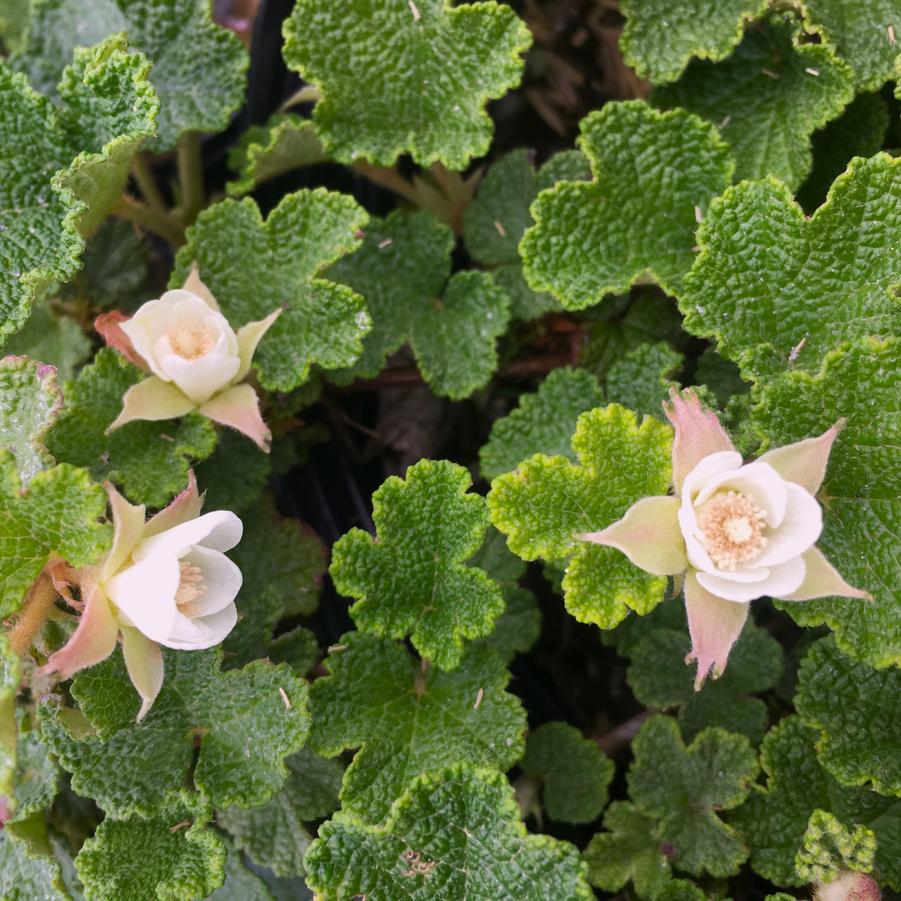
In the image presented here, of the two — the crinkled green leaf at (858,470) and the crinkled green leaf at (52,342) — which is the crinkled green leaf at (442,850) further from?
the crinkled green leaf at (52,342)

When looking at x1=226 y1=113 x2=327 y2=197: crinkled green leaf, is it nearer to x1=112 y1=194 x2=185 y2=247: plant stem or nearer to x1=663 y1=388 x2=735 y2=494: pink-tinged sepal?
x1=112 y1=194 x2=185 y2=247: plant stem

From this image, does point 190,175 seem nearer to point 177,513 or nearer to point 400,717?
point 177,513

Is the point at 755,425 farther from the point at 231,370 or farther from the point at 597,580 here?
the point at 231,370

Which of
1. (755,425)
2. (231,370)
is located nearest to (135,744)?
(231,370)

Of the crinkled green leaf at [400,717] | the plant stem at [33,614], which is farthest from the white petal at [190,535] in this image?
the crinkled green leaf at [400,717]

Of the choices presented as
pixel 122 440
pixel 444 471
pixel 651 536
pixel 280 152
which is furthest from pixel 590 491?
pixel 280 152
